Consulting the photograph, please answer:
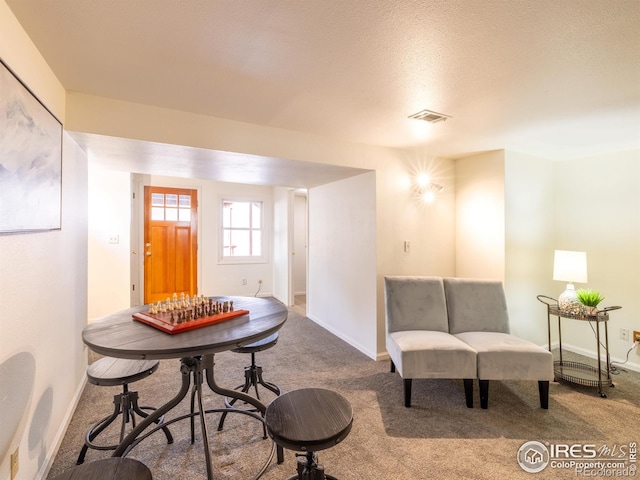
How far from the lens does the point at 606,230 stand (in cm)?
316

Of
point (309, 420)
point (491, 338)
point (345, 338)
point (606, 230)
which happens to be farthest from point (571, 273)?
point (309, 420)

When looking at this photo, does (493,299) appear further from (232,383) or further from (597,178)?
(232,383)

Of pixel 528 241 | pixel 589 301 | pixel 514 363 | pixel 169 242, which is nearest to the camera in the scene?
pixel 514 363

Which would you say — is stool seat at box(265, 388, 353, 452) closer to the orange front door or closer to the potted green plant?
the potted green plant

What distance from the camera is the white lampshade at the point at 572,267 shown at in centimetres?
277

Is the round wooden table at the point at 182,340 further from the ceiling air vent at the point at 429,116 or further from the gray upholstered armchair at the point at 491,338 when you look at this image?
the ceiling air vent at the point at 429,116

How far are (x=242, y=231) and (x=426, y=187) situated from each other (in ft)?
11.9

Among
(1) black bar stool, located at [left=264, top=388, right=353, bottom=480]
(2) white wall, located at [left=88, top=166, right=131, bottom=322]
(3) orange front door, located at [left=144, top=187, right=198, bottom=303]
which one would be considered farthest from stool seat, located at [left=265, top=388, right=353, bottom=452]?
(3) orange front door, located at [left=144, top=187, right=198, bottom=303]

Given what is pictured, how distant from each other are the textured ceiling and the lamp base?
147 cm

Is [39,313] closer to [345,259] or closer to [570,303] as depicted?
[345,259]

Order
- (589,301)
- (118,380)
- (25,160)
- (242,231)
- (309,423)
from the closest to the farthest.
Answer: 1. (309,423)
2. (25,160)
3. (118,380)
4. (589,301)
5. (242,231)

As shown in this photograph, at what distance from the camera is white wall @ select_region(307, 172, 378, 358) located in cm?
326

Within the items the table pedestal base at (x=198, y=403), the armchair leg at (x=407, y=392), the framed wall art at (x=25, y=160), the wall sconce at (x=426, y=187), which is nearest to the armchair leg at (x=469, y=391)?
the armchair leg at (x=407, y=392)

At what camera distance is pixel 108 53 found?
1.58 m
